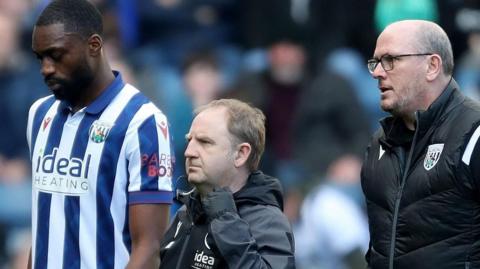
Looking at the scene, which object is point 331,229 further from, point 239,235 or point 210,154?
point 239,235

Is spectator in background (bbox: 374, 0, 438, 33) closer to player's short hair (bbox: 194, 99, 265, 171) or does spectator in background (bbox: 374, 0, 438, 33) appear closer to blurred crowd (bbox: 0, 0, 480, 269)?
blurred crowd (bbox: 0, 0, 480, 269)

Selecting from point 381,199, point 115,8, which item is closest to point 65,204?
point 381,199

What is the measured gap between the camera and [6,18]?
1045cm

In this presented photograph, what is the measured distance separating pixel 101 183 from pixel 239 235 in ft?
1.96

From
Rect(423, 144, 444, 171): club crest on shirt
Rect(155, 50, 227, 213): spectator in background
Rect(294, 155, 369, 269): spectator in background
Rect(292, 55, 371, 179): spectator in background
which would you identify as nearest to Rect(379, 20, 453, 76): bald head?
Rect(423, 144, 444, 171): club crest on shirt

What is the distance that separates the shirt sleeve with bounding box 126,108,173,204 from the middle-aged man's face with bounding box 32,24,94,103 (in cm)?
31

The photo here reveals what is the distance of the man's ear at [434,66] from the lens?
5273 mm

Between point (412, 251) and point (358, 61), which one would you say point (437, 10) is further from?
point (412, 251)

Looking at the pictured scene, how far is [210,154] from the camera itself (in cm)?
512

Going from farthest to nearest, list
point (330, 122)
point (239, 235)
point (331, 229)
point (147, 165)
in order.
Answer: point (330, 122) → point (331, 229) → point (147, 165) → point (239, 235)

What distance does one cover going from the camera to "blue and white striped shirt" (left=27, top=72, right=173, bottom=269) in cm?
523

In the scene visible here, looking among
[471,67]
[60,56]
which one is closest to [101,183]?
[60,56]

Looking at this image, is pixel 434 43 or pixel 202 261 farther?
pixel 434 43

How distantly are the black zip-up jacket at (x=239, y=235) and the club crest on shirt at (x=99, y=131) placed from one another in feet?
1.25
